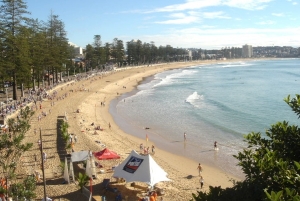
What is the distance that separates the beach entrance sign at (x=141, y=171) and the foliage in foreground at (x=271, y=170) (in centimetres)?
598

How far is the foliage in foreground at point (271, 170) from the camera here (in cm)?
499

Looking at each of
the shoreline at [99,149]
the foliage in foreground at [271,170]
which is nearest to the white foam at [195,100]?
the shoreline at [99,149]

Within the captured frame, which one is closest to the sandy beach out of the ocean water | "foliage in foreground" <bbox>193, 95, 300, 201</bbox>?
the ocean water

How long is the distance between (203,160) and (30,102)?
729 inches

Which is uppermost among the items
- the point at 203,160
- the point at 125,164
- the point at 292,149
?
the point at 292,149

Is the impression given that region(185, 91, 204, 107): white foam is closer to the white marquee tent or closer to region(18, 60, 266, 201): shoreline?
region(18, 60, 266, 201): shoreline

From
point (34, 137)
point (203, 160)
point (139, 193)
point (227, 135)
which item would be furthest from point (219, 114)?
point (139, 193)

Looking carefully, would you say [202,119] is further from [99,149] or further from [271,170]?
[271,170]

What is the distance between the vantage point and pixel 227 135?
2300 cm

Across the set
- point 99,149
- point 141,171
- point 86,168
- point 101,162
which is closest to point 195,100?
point 99,149

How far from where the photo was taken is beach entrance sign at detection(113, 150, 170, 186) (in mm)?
11633

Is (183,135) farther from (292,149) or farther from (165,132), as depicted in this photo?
(292,149)

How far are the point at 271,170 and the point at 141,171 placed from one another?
7130mm

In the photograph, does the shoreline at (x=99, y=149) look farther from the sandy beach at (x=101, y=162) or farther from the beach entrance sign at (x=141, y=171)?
the beach entrance sign at (x=141, y=171)
